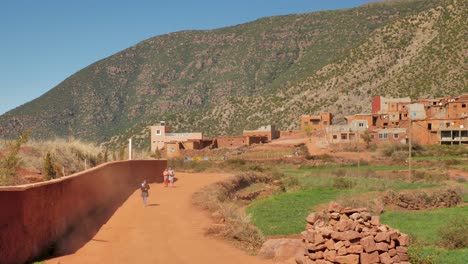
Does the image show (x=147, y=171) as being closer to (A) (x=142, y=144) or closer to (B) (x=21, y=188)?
(B) (x=21, y=188)

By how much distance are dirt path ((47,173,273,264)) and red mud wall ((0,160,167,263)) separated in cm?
75

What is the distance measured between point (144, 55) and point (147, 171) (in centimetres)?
16658

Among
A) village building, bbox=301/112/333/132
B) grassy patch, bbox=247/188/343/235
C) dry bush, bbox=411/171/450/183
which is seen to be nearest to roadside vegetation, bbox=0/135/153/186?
grassy patch, bbox=247/188/343/235

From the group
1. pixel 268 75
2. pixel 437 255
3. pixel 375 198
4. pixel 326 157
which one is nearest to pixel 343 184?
pixel 375 198

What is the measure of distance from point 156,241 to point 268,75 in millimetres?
146723

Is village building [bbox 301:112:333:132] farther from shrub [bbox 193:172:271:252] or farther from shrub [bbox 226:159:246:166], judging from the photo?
shrub [bbox 193:172:271:252]

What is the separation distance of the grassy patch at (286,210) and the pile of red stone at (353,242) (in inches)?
337

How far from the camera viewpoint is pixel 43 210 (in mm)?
12797

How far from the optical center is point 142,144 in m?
111

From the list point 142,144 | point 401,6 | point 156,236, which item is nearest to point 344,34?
point 401,6

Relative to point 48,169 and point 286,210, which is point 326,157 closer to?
point 286,210

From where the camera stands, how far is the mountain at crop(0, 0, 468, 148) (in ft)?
327

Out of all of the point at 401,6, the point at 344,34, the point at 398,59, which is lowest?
the point at 398,59

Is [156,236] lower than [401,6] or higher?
lower
